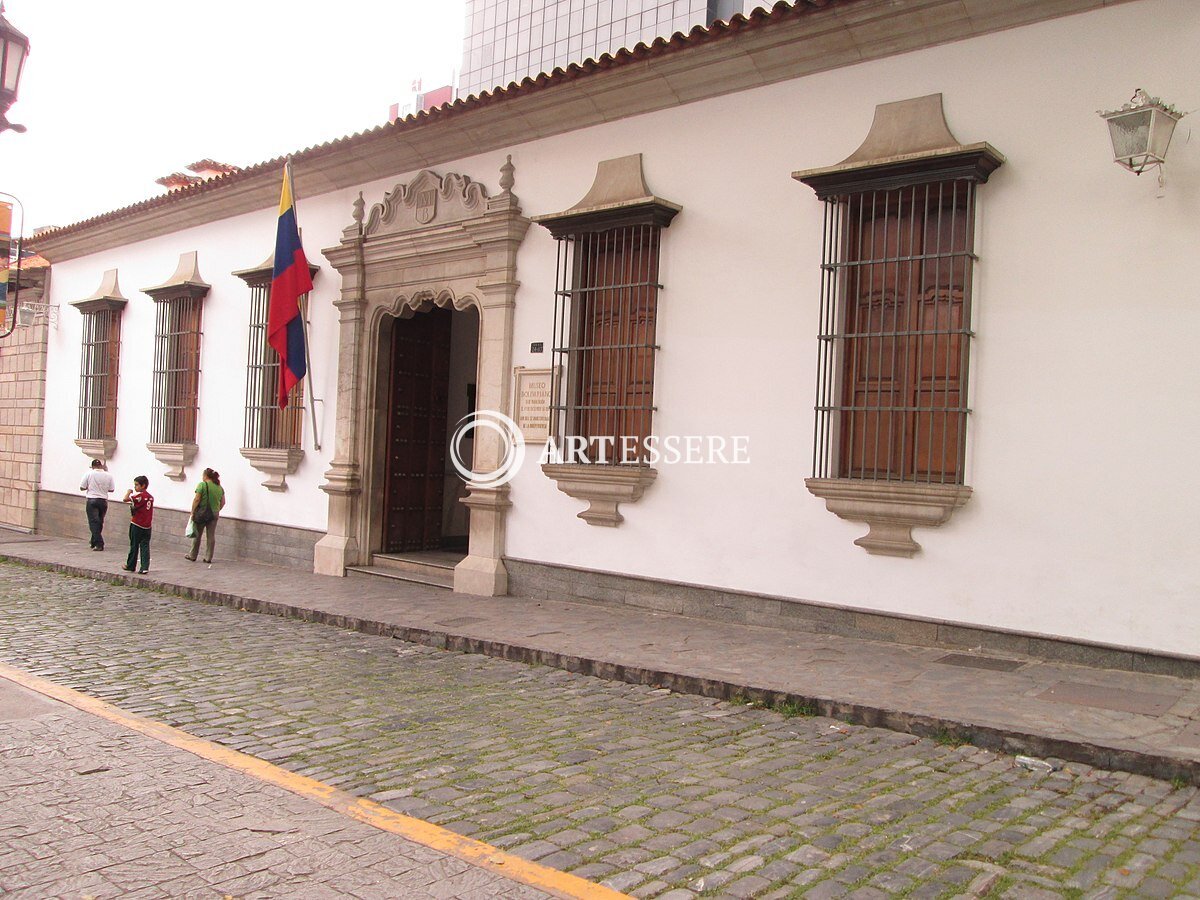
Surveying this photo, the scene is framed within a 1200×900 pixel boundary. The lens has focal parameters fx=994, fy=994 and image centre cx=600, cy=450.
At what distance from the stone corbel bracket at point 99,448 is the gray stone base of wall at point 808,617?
8.92 metres

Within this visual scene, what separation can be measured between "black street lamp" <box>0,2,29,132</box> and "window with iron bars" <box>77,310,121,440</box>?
10.0m

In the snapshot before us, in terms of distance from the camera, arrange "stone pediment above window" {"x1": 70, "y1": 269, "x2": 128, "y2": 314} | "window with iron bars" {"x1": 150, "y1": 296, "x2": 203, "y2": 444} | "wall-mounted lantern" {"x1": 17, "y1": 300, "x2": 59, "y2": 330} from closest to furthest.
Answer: "window with iron bars" {"x1": 150, "y1": 296, "x2": 203, "y2": 444} < "stone pediment above window" {"x1": 70, "y1": 269, "x2": 128, "y2": 314} < "wall-mounted lantern" {"x1": 17, "y1": 300, "x2": 59, "y2": 330}

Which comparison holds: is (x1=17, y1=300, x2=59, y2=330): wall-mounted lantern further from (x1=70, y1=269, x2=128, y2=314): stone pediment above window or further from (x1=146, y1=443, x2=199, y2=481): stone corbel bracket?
(x1=146, y1=443, x2=199, y2=481): stone corbel bracket

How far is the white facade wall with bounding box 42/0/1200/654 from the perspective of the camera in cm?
621

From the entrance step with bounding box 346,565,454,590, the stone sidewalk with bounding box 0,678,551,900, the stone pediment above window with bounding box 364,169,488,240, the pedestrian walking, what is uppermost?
the stone pediment above window with bounding box 364,169,488,240

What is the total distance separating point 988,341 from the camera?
6.87 metres

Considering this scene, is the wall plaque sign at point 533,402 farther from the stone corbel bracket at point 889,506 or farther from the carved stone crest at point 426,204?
the stone corbel bracket at point 889,506

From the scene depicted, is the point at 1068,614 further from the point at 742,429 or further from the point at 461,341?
the point at 461,341

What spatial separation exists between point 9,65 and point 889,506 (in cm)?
661

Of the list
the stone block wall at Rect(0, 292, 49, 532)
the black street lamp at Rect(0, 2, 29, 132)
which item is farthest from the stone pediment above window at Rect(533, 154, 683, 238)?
the stone block wall at Rect(0, 292, 49, 532)

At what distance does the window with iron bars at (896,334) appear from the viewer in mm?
7047

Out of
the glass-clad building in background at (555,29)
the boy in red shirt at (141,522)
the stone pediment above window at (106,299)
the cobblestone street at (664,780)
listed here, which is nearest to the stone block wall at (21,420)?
the stone pediment above window at (106,299)

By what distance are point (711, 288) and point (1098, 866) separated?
18.8 ft

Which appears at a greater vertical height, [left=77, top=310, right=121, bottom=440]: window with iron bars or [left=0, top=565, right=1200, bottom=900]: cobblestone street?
[left=77, top=310, right=121, bottom=440]: window with iron bars
